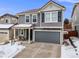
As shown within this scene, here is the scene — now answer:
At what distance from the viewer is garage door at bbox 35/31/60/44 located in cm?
A: 1998

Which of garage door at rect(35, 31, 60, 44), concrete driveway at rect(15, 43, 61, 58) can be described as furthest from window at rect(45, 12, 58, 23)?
concrete driveway at rect(15, 43, 61, 58)

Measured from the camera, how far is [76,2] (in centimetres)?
2441

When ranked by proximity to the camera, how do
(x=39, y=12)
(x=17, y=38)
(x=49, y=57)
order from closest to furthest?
1. (x=49, y=57)
2. (x=39, y=12)
3. (x=17, y=38)

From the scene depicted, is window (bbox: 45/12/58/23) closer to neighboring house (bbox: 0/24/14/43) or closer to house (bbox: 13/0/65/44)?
house (bbox: 13/0/65/44)

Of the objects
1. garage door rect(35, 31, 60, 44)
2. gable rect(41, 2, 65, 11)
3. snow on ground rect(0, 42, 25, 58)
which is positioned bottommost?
snow on ground rect(0, 42, 25, 58)

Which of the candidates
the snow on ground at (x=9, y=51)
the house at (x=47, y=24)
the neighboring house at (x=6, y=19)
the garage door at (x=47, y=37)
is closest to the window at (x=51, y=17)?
the house at (x=47, y=24)

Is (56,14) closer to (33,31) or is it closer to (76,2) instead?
(33,31)

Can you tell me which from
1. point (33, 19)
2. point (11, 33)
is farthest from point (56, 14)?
point (11, 33)

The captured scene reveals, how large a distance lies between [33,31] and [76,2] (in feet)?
30.6

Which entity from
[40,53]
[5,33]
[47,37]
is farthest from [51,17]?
[5,33]

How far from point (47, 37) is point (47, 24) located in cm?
191

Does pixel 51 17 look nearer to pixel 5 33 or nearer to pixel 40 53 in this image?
pixel 40 53

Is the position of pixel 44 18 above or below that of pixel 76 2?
below

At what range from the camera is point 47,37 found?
67.9 ft
